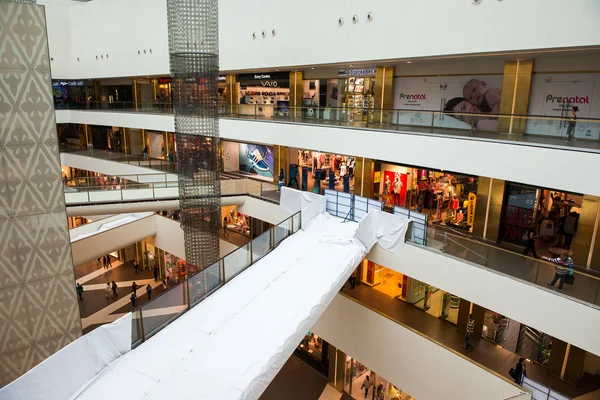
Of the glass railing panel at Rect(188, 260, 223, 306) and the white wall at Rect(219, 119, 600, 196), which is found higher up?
the white wall at Rect(219, 119, 600, 196)

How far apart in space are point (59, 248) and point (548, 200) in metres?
13.1

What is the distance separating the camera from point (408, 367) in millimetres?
12727

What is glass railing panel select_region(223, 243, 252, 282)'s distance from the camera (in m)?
9.41

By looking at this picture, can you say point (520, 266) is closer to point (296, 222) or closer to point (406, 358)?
point (406, 358)

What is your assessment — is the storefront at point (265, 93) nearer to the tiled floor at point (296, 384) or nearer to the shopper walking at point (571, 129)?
the shopper walking at point (571, 129)

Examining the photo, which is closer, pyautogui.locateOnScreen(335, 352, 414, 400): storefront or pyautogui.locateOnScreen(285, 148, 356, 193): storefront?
pyautogui.locateOnScreen(335, 352, 414, 400): storefront

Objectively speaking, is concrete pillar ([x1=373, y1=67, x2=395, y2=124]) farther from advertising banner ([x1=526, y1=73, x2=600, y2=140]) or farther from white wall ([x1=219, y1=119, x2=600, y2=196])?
advertising banner ([x1=526, y1=73, x2=600, y2=140])

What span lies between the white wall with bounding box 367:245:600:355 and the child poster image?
4.35 m

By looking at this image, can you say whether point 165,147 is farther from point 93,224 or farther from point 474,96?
point 474,96

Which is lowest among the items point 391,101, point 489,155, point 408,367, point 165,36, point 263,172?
point 408,367

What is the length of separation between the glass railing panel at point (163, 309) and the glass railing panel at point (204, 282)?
0.70 feet

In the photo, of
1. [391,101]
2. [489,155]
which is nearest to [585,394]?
[489,155]

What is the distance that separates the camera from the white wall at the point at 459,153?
9.20 metres

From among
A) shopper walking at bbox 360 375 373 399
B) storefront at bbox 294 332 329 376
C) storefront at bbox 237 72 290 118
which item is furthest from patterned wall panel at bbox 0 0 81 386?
storefront at bbox 294 332 329 376
